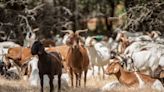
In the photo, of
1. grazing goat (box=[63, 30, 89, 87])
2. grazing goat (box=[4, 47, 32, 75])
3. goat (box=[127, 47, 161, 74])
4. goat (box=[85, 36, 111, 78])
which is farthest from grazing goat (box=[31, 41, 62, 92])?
goat (box=[85, 36, 111, 78])

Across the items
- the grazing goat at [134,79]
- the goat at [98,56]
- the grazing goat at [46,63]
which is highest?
the grazing goat at [46,63]

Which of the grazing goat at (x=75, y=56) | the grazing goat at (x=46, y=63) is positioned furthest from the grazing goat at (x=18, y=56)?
the grazing goat at (x=46, y=63)

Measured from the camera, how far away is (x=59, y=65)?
1455 centimetres

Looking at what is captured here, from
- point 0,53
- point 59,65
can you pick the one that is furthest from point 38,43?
point 0,53

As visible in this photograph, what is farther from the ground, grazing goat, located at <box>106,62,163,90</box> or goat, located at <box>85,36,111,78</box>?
grazing goat, located at <box>106,62,163,90</box>

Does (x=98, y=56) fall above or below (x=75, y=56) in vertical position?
below

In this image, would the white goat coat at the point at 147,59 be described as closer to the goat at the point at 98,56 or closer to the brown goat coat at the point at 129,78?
the goat at the point at 98,56

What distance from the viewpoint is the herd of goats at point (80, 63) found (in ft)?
46.8

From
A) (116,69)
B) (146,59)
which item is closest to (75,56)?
(116,69)

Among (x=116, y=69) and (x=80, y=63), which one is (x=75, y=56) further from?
(x=116, y=69)

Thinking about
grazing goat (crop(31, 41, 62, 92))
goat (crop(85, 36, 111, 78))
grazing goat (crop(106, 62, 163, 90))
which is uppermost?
grazing goat (crop(31, 41, 62, 92))

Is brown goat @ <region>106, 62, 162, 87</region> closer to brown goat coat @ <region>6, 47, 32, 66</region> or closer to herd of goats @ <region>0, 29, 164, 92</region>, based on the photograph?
herd of goats @ <region>0, 29, 164, 92</region>

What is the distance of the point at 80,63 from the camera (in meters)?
17.0

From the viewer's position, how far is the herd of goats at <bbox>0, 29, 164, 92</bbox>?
14.3m
